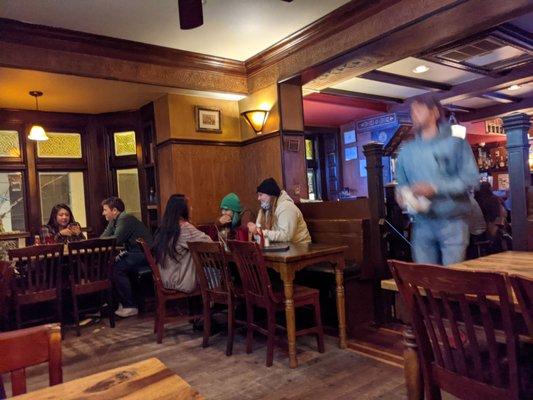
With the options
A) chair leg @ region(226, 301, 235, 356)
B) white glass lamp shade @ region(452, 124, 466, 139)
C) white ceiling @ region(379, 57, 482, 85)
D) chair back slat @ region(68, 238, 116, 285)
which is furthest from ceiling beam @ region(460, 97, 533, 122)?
chair back slat @ region(68, 238, 116, 285)

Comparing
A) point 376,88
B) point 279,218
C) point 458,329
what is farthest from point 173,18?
point 376,88

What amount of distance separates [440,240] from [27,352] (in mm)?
1945

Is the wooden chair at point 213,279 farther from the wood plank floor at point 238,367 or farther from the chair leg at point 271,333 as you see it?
the chair leg at point 271,333

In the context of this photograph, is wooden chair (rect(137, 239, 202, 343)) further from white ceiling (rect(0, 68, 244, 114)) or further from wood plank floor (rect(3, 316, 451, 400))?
white ceiling (rect(0, 68, 244, 114))

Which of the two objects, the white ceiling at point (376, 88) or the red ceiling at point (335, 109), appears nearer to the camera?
the white ceiling at point (376, 88)

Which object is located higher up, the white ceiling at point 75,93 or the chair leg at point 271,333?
the white ceiling at point 75,93

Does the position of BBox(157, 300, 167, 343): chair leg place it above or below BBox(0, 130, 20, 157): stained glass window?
below

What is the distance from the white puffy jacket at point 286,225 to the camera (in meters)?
3.54

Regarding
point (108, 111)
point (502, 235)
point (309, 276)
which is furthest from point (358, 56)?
point (108, 111)

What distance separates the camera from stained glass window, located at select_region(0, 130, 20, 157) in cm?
550

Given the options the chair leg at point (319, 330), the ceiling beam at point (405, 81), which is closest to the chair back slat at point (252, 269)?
the chair leg at point (319, 330)

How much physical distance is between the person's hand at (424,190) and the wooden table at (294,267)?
0.94 m

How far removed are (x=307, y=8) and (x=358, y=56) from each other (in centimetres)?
68

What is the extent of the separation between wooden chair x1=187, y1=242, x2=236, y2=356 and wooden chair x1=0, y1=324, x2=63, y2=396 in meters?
1.94
